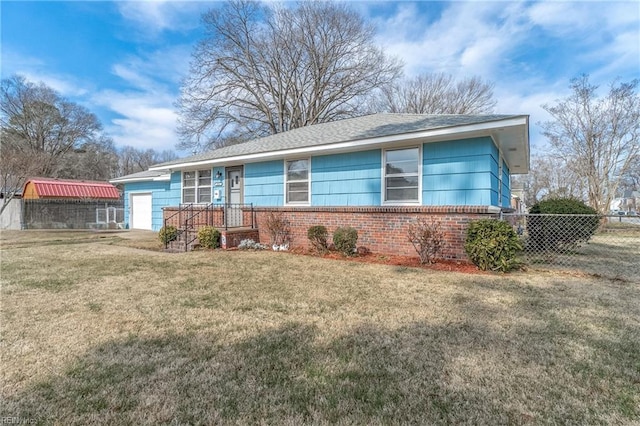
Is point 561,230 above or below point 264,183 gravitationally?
below

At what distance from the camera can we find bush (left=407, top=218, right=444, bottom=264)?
22.5 feet

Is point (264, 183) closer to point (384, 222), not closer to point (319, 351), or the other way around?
point (384, 222)

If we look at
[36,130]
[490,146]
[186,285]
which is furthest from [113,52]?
[36,130]

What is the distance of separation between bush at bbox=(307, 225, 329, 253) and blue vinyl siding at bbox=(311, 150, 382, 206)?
1.01 metres

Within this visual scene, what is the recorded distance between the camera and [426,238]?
680 cm

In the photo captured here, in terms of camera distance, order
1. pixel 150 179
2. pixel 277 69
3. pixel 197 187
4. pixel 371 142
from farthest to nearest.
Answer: pixel 277 69, pixel 150 179, pixel 197 187, pixel 371 142

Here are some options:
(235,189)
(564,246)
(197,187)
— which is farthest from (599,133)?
(197,187)

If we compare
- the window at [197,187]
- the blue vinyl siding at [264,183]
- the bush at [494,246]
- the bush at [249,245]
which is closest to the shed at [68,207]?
the window at [197,187]

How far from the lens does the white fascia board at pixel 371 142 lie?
21.6ft

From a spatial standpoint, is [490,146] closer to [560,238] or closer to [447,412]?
[560,238]

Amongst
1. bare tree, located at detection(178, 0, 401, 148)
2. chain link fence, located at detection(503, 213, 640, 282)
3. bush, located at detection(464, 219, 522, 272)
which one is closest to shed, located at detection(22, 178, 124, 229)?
bare tree, located at detection(178, 0, 401, 148)

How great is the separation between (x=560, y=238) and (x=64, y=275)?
428 inches

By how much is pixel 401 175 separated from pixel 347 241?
7.19ft

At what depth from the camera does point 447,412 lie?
6.56 ft
